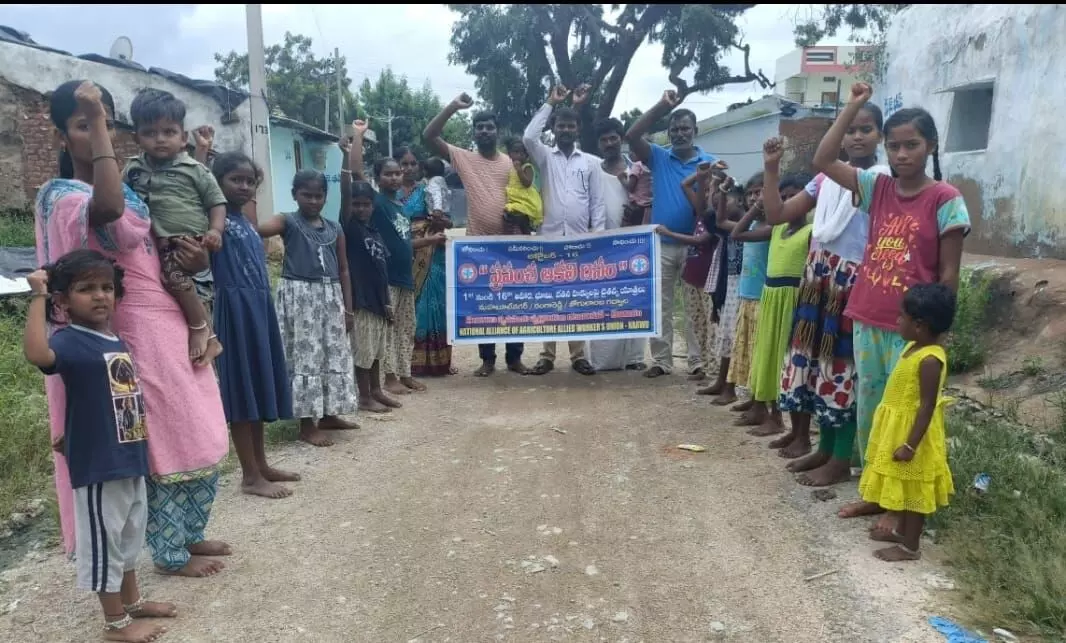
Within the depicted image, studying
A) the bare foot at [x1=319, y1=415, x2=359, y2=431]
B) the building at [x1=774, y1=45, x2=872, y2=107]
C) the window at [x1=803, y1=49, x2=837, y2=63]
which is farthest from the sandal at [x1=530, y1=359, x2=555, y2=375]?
the window at [x1=803, y1=49, x2=837, y2=63]

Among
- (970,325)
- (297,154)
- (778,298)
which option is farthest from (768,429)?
(297,154)

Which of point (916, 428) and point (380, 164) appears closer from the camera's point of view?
point (916, 428)

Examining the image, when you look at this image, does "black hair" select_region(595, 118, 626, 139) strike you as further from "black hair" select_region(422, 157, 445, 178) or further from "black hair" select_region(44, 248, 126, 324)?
"black hair" select_region(44, 248, 126, 324)

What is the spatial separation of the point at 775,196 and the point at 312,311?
2.77m

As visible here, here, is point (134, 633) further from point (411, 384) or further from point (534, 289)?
point (534, 289)

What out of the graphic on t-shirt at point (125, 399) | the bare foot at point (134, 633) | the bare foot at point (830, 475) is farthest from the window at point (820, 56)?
the bare foot at point (134, 633)

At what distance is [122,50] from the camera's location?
13.6m

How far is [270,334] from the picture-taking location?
4.02 metres

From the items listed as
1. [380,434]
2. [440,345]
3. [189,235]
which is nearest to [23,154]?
[440,345]

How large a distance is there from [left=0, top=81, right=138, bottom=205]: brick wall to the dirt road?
863 centimetres

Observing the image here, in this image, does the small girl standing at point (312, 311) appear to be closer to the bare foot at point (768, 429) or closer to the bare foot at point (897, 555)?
the bare foot at point (768, 429)

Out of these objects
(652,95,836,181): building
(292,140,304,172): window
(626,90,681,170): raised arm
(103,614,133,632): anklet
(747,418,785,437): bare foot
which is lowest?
(103,614,133,632): anklet

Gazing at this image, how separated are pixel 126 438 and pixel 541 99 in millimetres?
24551

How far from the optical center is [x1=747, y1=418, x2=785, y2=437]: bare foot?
5.09 metres
